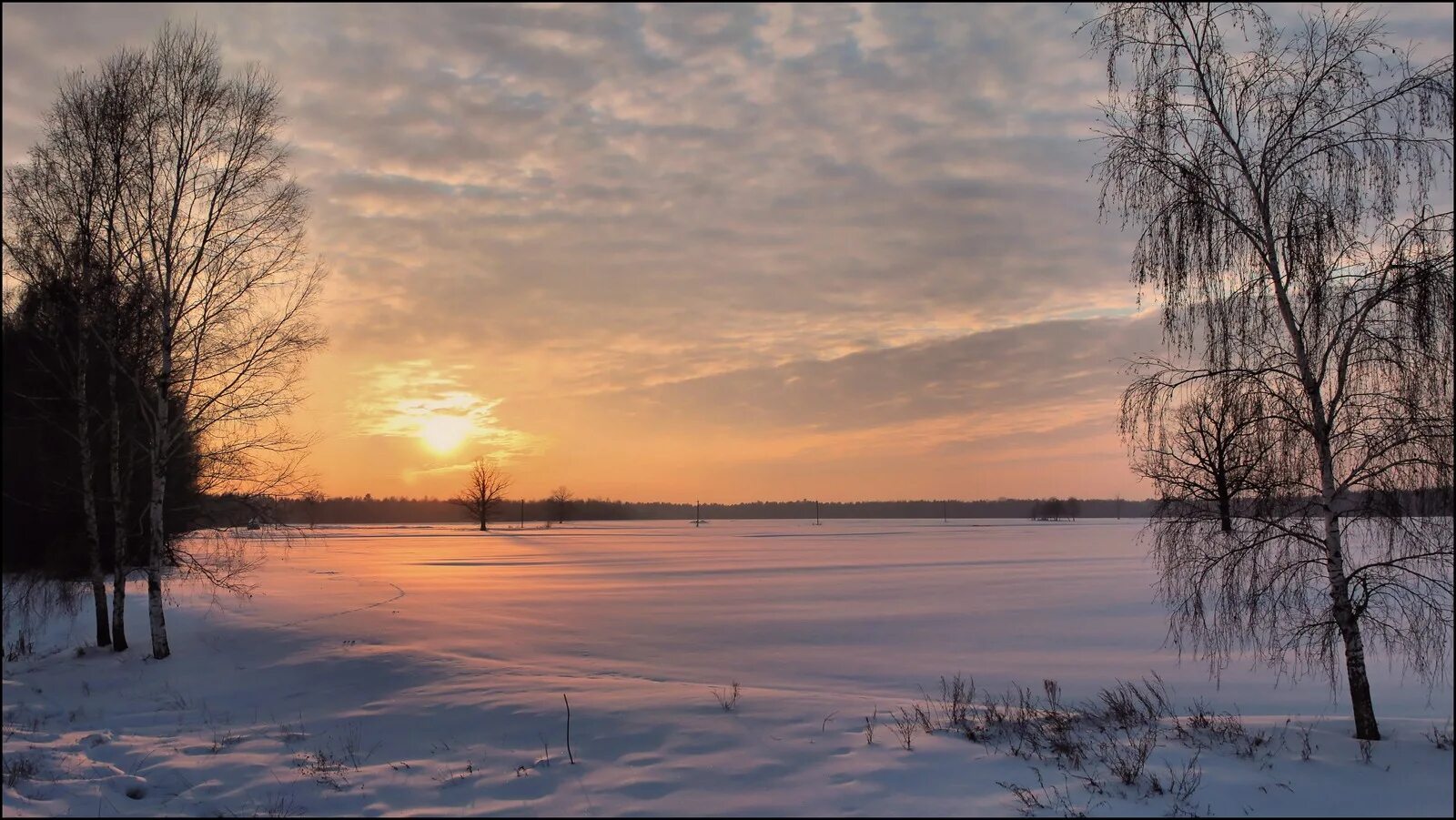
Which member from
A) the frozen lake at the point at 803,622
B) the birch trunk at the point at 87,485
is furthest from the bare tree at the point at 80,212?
the frozen lake at the point at 803,622

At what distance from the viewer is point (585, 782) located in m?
8.06

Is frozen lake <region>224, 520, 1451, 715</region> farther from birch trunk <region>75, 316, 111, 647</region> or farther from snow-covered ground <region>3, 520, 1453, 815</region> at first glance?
birch trunk <region>75, 316, 111, 647</region>

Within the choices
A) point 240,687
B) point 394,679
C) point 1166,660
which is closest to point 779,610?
point 1166,660

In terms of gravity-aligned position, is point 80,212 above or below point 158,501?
above

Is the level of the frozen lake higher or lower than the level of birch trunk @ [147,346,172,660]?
lower

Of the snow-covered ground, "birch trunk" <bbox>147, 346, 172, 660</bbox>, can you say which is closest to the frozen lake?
the snow-covered ground

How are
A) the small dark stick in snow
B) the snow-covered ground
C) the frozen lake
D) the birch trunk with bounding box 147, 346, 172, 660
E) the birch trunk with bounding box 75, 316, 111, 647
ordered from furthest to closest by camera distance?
the birch trunk with bounding box 75, 316, 111, 647, the birch trunk with bounding box 147, 346, 172, 660, the frozen lake, the small dark stick in snow, the snow-covered ground

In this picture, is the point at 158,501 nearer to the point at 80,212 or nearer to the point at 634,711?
the point at 80,212

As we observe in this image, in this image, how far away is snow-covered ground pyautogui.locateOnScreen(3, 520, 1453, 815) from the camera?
7.63 m

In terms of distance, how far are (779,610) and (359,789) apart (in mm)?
14553

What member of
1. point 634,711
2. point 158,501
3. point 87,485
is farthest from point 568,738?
point 87,485

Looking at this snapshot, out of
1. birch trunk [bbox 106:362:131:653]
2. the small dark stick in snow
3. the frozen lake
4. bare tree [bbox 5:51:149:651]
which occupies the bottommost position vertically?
the frozen lake

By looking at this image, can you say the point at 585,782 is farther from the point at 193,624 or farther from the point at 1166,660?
the point at 193,624

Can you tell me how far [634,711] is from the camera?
10180mm
